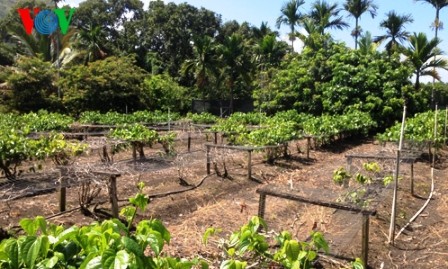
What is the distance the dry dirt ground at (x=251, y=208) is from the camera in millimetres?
4973

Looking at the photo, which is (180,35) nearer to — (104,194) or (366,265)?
(104,194)

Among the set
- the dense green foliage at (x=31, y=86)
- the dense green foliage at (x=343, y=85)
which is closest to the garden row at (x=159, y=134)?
the dense green foliage at (x=343, y=85)

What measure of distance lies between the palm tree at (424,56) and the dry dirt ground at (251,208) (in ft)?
43.3

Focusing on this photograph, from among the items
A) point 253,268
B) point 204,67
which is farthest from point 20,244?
point 204,67

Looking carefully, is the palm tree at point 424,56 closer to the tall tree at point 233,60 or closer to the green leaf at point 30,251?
the tall tree at point 233,60

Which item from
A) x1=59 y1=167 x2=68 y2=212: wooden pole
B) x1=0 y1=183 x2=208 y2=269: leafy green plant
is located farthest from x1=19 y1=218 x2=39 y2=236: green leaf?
x1=59 y1=167 x2=68 y2=212: wooden pole

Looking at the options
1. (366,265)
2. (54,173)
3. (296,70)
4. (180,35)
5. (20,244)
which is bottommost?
(366,265)

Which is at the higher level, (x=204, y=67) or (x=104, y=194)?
(x=204, y=67)

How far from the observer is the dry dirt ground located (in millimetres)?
4973

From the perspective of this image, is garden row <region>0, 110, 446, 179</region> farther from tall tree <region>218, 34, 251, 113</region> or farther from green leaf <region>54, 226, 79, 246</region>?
tall tree <region>218, 34, 251, 113</region>

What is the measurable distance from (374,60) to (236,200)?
47.9 ft

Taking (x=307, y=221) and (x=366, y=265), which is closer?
(x=366, y=265)

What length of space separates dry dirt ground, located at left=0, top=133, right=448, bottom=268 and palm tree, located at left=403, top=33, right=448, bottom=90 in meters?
13.2

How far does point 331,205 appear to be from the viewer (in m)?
4.59
